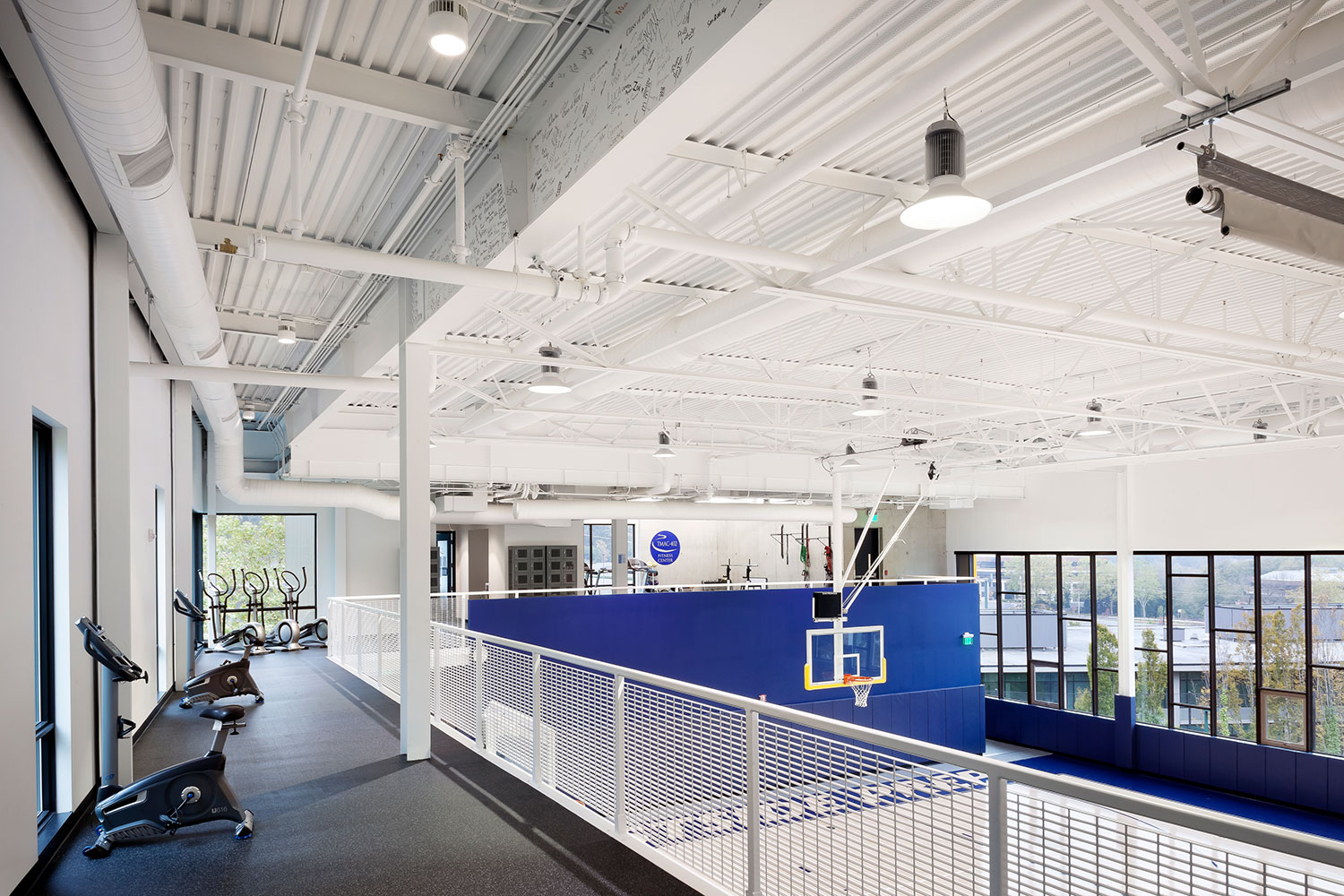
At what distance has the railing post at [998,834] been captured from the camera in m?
3.13

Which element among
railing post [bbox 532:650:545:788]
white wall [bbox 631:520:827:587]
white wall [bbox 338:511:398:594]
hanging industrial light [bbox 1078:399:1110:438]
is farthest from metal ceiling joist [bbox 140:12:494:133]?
white wall [bbox 631:520:827:587]

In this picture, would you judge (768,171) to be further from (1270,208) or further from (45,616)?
(45,616)

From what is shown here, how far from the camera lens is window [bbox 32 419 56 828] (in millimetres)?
5215

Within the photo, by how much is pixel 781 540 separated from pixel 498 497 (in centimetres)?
941

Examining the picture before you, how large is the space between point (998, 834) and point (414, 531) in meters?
5.61

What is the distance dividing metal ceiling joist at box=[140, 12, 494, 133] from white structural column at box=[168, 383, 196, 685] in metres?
8.75

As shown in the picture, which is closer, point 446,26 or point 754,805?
point 446,26

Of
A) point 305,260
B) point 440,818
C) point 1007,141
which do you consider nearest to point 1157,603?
point 1007,141

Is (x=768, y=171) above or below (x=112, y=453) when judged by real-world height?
above

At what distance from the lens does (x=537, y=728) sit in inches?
246

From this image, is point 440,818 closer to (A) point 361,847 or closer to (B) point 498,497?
(A) point 361,847

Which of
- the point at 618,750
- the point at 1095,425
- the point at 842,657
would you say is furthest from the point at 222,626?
the point at 1095,425

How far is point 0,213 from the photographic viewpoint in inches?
161

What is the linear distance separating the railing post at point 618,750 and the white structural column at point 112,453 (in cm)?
310
